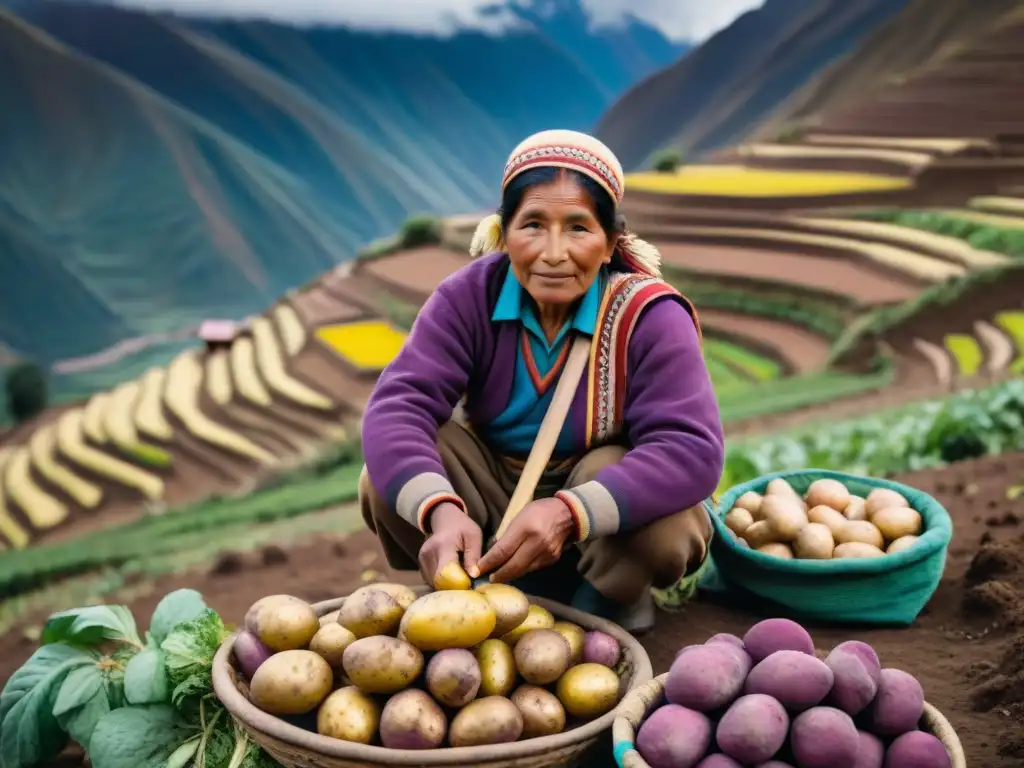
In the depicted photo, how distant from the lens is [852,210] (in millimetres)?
16953

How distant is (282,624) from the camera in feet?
6.67

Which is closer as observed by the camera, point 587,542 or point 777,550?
point 587,542

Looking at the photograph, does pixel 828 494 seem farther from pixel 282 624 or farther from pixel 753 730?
pixel 282 624

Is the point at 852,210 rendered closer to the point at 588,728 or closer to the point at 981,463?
the point at 981,463

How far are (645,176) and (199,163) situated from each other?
27393 mm

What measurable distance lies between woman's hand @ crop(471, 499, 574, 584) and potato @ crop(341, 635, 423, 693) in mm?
293

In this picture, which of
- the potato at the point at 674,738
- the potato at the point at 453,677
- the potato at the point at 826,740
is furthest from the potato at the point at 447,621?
the potato at the point at 826,740

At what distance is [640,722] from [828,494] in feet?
4.51

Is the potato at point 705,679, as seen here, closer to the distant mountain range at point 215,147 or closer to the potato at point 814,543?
the potato at point 814,543

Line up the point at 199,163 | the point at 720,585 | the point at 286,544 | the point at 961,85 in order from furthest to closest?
1. the point at 199,163
2. the point at 961,85
3. the point at 286,544
4. the point at 720,585

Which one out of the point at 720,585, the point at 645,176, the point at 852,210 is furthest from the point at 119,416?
the point at 720,585

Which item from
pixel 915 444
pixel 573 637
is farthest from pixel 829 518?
pixel 915 444

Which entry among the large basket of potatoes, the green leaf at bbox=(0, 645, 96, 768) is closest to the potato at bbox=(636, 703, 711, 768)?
the large basket of potatoes

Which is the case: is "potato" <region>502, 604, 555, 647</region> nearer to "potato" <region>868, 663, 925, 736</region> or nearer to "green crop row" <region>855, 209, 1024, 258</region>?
"potato" <region>868, 663, 925, 736</region>
